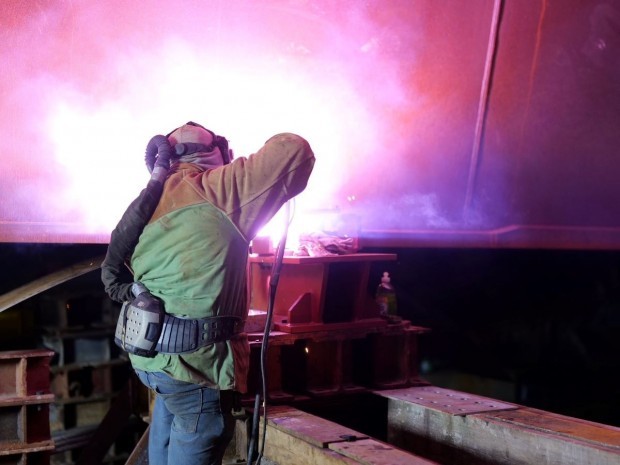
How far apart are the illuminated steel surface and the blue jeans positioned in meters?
1.70

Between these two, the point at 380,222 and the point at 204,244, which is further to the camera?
the point at 380,222

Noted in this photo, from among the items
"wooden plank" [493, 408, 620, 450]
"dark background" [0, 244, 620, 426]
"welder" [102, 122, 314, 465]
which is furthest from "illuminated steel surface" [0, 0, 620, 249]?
"dark background" [0, 244, 620, 426]

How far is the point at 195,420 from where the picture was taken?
2.96m

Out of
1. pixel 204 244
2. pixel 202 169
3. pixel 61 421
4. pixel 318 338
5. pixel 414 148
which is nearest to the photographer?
pixel 204 244

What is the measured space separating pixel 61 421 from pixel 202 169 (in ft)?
14.7

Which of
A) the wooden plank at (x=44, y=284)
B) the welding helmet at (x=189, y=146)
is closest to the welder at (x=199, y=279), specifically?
the welding helmet at (x=189, y=146)

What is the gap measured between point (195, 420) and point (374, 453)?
2.71 ft

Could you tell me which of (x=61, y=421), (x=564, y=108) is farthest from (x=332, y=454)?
(x=61, y=421)

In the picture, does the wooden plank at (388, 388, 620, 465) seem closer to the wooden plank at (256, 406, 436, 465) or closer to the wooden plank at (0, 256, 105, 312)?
the wooden plank at (256, 406, 436, 465)

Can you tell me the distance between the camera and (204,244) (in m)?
2.94

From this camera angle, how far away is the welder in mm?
2939

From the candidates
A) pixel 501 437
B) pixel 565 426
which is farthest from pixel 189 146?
pixel 565 426

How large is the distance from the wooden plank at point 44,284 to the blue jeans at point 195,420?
1650 mm

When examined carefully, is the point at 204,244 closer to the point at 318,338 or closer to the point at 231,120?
the point at 318,338
